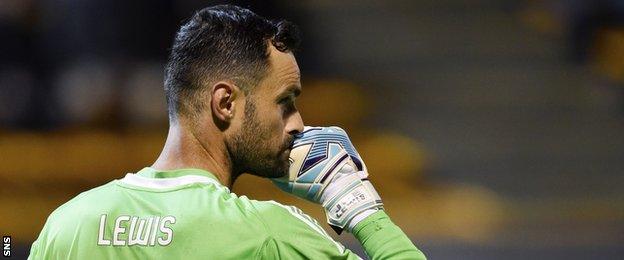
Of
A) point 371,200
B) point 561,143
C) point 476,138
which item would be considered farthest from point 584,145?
point 371,200

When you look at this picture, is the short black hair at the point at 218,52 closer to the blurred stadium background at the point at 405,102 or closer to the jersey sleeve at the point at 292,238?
the jersey sleeve at the point at 292,238

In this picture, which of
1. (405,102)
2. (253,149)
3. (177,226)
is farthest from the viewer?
(405,102)

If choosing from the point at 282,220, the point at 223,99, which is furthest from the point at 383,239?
the point at 223,99

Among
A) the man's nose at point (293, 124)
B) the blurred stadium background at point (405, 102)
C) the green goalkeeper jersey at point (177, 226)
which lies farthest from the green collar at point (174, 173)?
the blurred stadium background at point (405, 102)

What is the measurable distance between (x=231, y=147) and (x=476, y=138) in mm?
2138

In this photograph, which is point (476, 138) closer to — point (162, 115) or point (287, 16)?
point (287, 16)

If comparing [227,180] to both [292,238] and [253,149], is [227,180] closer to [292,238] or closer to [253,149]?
[253,149]

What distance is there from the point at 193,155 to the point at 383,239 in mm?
268

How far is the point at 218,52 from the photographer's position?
123 centimetres

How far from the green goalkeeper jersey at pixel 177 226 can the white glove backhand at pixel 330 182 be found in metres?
0.12

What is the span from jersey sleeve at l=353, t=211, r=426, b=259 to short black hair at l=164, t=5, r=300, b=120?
25cm

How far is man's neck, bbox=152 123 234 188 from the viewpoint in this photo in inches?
48.2

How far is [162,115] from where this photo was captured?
3.33 metres

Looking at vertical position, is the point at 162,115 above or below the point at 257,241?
above
